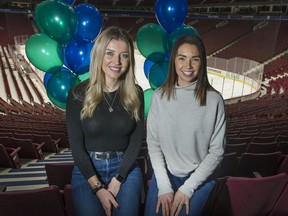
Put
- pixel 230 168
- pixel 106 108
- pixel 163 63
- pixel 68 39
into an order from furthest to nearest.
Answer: pixel 163 63 → pixel 68 39 → pixel 230 168 → pixel 106 108

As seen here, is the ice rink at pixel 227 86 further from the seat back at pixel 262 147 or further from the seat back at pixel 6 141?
the seat back at pixel 6 141

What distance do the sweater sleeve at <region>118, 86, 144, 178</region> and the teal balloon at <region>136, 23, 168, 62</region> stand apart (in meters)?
2.81

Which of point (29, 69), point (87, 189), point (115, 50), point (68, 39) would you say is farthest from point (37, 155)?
point (29, 69)

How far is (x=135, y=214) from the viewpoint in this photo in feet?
5.90

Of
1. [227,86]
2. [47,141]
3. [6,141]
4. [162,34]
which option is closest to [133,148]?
[162,34]

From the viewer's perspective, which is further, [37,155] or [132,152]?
[37,155]

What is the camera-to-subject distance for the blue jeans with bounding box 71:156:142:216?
1781mm

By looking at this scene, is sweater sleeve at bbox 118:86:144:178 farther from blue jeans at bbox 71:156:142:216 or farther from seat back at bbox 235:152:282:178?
seat back at bbox 235:152:282:178

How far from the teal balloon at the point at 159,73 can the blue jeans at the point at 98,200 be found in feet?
10.2

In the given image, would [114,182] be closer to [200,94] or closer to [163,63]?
[200,94]

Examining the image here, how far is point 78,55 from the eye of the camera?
14.1ft

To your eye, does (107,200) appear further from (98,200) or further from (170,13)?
(170,13)

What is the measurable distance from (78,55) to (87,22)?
2.09ft

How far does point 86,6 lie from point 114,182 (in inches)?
144
